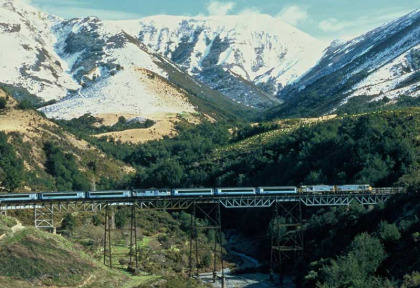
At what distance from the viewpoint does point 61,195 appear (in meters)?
69.2

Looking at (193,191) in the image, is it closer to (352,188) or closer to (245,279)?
(245,279)

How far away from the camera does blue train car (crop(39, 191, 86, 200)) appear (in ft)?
226

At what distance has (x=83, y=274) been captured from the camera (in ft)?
175

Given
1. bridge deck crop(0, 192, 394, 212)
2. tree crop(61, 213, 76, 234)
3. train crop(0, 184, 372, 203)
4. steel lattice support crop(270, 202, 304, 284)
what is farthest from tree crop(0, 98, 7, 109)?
steel lattice support crop(270, 202, 304, 284)

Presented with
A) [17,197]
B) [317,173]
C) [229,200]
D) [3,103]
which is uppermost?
[3,103]

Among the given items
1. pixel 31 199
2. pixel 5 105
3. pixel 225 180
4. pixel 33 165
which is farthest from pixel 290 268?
pixel 5 105

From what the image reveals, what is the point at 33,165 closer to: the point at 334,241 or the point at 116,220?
the point at 116,220

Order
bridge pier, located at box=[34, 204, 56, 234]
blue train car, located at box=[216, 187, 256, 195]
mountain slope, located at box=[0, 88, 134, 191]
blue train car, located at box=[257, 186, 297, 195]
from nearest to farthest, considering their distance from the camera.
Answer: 1. bridge pier, located at box=[34, 204, 56, 234]
2. blue train car, located at box=[216, 187, 256, 195]
3. blue train car, located at box=[257, 186, 297, 195]
4. mountain slope, located at box=[0, 88, 134, 191]

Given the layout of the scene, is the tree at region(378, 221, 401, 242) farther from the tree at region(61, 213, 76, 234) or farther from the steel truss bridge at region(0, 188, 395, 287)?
the tree at region(61, 213, 76, 234)

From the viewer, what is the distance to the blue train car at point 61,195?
68.9 meters

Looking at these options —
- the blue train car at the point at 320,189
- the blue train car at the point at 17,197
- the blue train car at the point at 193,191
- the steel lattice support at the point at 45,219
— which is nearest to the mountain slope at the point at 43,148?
the steel lattice support at the point at 45,219

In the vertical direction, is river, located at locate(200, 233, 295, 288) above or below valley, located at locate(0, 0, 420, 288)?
below

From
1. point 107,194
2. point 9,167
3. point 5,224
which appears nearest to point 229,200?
point 107,194

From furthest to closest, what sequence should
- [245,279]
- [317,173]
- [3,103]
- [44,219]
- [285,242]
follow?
[3,103] → [317,173] → [44,219] → [285,242] → [245,279]
